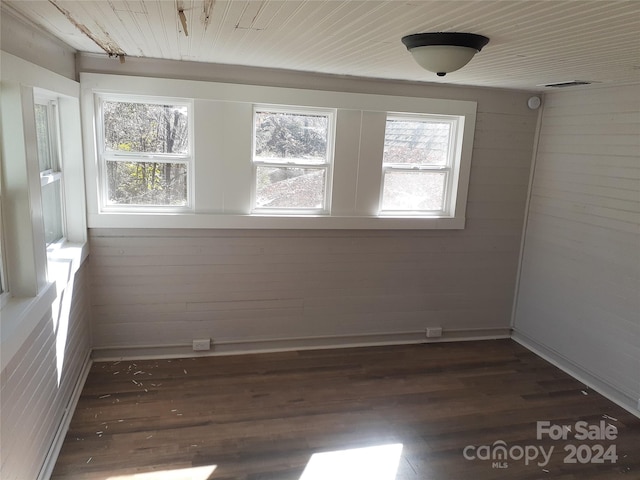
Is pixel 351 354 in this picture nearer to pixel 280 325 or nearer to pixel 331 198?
pixel 280 325

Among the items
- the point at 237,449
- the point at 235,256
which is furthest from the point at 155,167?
the point at 237,449

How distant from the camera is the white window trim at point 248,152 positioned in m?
3.55

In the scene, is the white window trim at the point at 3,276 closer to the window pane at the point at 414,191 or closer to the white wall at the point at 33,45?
the white wall at the point at 33,45

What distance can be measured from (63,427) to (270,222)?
80.0 inches

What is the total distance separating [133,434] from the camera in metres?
3.03

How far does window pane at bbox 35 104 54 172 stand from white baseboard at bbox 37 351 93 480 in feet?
5.08

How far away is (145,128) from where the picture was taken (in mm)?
3678

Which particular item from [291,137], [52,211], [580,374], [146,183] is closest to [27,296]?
[52,211]

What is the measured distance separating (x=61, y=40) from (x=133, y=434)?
2.50 metres

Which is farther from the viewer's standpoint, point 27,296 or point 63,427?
point 63,427

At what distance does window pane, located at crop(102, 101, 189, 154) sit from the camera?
363cm

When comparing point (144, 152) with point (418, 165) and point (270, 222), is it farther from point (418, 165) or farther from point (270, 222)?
point (418, 165)

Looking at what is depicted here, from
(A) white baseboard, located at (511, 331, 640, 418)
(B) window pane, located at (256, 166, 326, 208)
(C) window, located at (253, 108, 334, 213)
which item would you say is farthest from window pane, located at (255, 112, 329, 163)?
(A) white baseboard, located at (511, 331, 640, 418)

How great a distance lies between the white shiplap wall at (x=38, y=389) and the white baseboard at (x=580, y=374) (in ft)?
13.0
